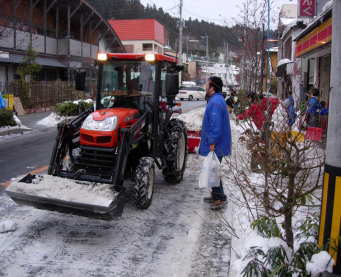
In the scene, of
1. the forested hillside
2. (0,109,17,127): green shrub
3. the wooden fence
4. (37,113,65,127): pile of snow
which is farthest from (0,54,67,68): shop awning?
the forested hillside

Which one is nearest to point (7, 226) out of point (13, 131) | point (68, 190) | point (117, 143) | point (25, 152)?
point (68, 190)

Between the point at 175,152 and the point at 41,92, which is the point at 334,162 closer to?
the point at 175,152

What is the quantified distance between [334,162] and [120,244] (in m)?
2.84

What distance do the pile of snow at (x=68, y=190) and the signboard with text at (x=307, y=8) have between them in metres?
15.0

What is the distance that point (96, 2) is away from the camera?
54031mm

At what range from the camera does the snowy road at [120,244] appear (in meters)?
4.50

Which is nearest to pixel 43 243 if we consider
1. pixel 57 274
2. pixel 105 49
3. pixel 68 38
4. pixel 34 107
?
pixel 57 274

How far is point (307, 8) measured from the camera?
58.2ft

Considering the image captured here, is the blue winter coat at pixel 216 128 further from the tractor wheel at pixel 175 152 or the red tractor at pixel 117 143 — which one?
the tractor wheel at pixel 175 152

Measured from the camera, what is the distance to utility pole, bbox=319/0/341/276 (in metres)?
3.32

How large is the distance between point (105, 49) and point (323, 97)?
30.1 m

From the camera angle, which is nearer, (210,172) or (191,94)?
(210,172)

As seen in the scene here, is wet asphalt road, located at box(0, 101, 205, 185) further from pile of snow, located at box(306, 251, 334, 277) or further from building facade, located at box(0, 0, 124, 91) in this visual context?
building facade, located at box(0, 0, 124, 91)

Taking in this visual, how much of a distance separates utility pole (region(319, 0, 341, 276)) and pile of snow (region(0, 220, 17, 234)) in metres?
3.85
